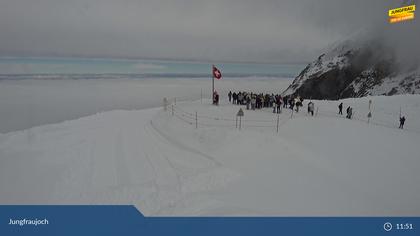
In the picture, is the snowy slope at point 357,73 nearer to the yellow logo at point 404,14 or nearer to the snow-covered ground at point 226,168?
the yellow logo at point 404,14

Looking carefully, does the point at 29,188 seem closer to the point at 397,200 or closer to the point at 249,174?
the point at 249,174

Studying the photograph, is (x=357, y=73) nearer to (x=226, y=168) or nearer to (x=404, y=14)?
(x=404, y=14)

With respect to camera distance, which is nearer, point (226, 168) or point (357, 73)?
point (226, 168)

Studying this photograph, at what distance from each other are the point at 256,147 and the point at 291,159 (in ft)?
6.65

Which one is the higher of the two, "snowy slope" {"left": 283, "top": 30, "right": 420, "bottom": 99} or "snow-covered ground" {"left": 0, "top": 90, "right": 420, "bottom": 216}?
"snowy slope" {"left": 283, "top": 30, "right": 420, "bottom": 99}

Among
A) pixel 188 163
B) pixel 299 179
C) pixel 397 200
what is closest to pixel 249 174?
pixel 299 179

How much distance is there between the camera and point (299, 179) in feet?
A: 40.1

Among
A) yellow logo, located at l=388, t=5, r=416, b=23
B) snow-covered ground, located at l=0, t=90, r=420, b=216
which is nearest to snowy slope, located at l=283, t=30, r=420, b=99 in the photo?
yellow logo, located at l=388, t=5, r=416, b=23

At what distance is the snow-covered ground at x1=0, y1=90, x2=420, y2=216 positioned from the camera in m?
10.6

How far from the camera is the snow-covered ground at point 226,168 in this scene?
10.6m

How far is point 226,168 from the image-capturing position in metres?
13.8

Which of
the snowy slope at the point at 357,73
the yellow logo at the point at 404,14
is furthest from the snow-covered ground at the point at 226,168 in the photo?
the snowy slope at the point at 357,73

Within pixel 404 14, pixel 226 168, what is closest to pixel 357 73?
pixel 404 14

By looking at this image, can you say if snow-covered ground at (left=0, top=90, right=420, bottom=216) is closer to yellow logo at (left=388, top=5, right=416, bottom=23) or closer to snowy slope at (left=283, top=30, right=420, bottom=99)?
yellow logo at (left=388, top=5, right=416, bottom=23)
